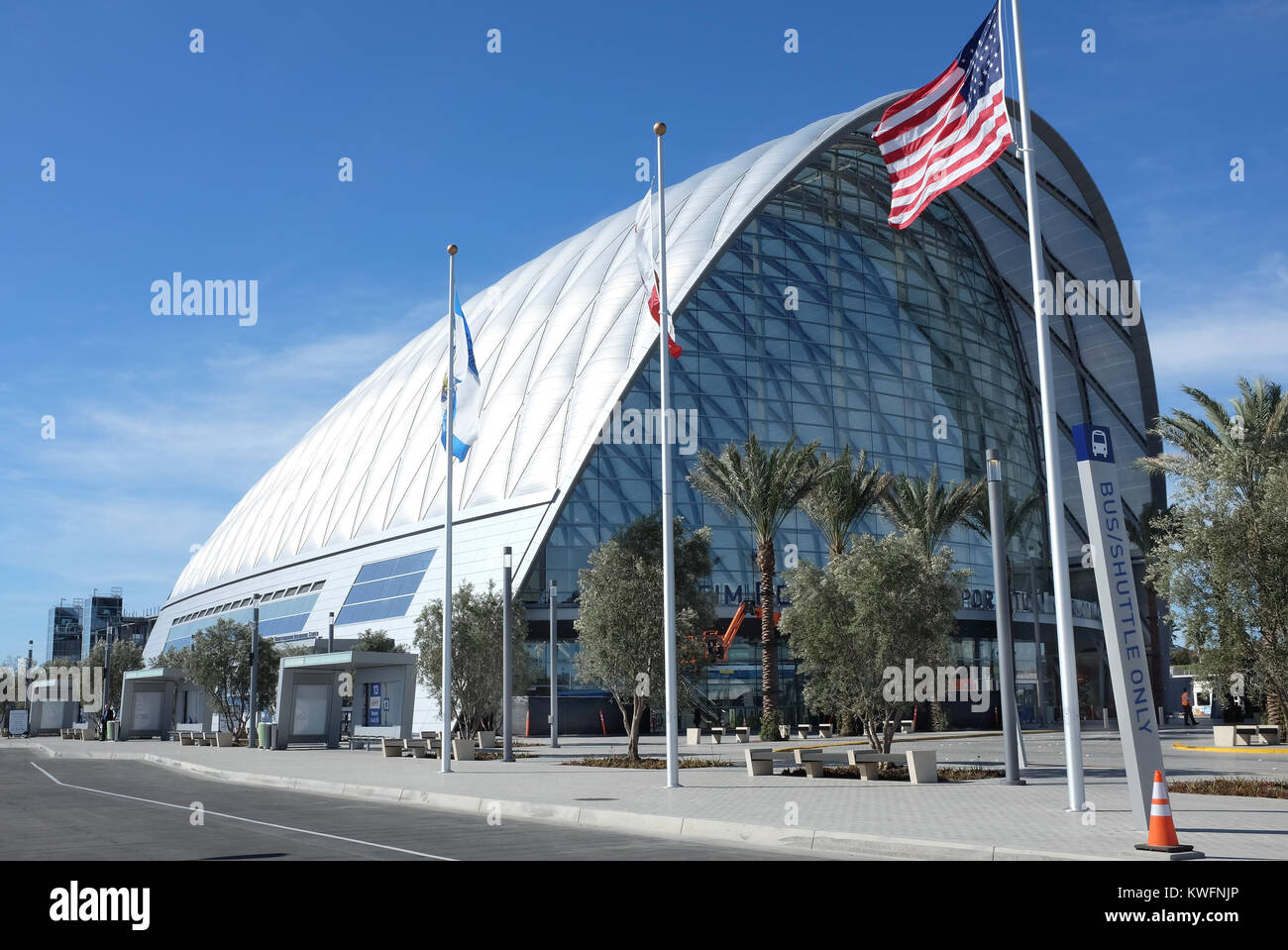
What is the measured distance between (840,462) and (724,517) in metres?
10.7

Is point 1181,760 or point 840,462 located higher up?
point 840,462

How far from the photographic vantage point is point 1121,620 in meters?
13.2

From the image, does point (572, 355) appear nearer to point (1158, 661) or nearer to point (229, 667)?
Result: point (229, 667)

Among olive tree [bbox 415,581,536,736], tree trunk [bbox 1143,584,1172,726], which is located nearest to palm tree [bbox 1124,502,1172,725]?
tree trunk [bbox 1143,584,1172,726]

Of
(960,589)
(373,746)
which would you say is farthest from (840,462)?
(373,746)

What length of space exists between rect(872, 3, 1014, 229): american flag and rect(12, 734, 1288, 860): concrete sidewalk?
8.70 m

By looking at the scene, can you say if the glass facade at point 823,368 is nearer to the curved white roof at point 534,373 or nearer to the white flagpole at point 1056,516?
the curved white roof at point 534,373

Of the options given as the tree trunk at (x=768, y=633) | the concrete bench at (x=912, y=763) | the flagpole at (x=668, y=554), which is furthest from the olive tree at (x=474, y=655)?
the flagpole at (x=668, y=554)

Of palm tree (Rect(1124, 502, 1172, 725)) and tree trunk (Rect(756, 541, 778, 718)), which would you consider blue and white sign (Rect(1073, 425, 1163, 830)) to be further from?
palm tree (Rect(1124, 502, 1172, 725))

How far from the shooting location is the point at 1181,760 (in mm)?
28906

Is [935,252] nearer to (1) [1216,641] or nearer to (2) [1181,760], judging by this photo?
(2) [1181,760]

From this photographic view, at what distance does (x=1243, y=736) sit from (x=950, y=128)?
88.2 ft

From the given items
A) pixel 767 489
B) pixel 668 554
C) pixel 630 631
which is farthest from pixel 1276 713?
pixel 668 554
